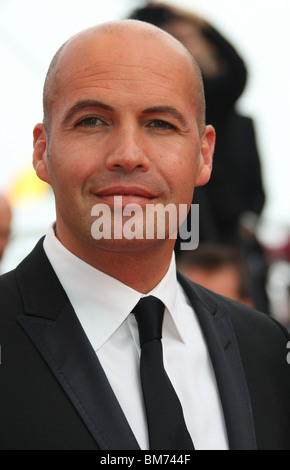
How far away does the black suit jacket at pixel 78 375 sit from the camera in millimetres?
2082

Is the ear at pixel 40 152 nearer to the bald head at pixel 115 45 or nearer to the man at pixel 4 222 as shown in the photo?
the bald head at pixel 115 45

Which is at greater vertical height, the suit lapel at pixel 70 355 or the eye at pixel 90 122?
the eye at pixel 90 122

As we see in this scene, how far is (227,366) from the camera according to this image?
2463 mm

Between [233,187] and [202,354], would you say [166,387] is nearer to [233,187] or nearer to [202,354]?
[202,354]

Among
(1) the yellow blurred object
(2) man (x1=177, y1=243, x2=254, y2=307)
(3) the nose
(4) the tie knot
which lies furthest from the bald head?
(1) the yellow blurred object

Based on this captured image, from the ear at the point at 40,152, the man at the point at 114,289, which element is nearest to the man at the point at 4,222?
the ear at the point at 40,152

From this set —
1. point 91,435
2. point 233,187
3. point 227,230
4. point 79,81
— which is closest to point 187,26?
point 233,187

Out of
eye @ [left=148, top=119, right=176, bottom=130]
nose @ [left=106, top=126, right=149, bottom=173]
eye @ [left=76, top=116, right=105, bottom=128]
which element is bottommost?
nose @ [left=106, top=126, right=149, bottom=173]

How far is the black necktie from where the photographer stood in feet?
7.13

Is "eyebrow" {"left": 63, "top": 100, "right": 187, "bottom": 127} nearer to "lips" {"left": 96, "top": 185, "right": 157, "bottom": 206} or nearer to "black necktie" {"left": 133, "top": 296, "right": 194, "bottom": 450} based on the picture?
"lips" {"left": 96, "top": 185, "right": 157, "bottom": 206}

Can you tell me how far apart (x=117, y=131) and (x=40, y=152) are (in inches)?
15.7

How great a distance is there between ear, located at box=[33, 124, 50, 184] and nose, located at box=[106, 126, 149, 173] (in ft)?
1.13

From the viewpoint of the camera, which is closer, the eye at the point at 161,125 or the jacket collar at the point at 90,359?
the jacket collar at the point at 90,359

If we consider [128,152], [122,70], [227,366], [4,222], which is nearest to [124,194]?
[128,152]
